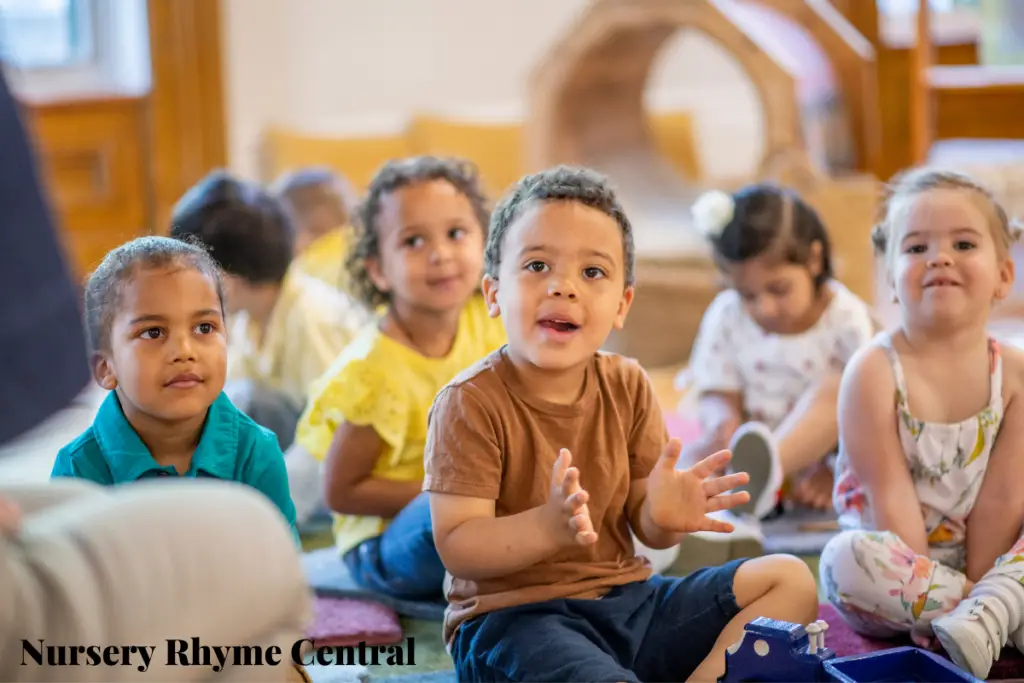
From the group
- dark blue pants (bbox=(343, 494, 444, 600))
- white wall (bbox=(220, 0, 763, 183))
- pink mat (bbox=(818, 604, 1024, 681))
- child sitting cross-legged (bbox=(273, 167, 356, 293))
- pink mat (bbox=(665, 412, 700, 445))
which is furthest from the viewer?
white wall (bbox=(220, 0, 763, 183))

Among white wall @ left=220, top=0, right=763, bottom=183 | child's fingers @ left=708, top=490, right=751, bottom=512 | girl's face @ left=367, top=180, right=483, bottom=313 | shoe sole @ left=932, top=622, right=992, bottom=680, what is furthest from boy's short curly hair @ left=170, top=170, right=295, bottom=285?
white wall @ left=220, top=0, right=763, bottom=183

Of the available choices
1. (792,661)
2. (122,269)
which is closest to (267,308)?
(122,269)

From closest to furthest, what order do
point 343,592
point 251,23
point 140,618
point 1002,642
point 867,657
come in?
point 140,618, point 867,657, point 1002,642, point 343,592, point 251,23

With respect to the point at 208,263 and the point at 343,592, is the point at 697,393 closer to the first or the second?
the point at 343,592

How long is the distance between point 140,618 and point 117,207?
3.18 meters

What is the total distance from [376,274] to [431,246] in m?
0.12

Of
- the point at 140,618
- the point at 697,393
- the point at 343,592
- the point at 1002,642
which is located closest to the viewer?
the point at 140,618

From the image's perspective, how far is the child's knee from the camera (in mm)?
1196

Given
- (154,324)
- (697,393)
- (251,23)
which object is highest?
(251,23)

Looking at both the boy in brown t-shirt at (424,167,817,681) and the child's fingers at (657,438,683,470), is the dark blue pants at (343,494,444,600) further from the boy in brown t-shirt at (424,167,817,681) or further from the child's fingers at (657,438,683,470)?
the child's fingers at (657,438,683,470)

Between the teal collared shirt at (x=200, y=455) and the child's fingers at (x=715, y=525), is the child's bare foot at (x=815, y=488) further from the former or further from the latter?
the teal collared shirt at (x=200, y=455)

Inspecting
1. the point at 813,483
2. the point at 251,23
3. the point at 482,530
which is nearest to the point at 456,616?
the point at 482,530

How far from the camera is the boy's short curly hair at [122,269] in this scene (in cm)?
112

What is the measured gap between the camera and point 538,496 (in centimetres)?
116
